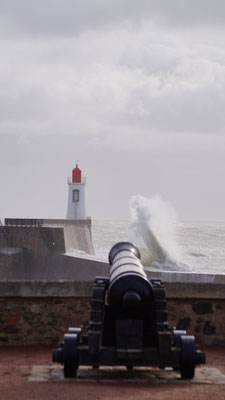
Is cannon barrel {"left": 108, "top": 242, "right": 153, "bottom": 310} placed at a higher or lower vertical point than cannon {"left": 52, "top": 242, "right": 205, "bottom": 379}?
higher

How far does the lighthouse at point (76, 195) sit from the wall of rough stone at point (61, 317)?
146 feet

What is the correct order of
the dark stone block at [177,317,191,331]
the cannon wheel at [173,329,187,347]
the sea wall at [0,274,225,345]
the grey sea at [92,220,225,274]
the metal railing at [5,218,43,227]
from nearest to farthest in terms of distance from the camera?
the cannon wheel at [173,329,187,347]
the sea wall at [0,274,225,345]
the dark stone block at [177,317,191,331]
the metal railing at [5,218,43,227]
the grey sea at [92,220,225,274]

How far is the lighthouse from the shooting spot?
2050 inches

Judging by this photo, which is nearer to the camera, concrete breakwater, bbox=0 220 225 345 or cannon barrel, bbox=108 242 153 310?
cannon barrel, bbox=108 242 153 310

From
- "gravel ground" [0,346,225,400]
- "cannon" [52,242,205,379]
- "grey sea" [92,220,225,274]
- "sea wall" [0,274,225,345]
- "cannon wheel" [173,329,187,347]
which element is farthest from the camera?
"grey sea" [92,220,225,274]

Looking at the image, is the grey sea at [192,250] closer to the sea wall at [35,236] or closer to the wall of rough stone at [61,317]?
the sea wall at [35,236]

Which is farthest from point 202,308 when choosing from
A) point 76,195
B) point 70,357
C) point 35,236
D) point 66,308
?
point 76,195

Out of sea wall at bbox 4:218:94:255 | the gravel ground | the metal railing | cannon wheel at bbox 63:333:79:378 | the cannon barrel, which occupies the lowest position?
the gravel ground

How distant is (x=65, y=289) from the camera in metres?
7.36

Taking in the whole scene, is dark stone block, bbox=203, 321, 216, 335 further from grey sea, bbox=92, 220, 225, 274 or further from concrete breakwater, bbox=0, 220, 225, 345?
grey sea, bbox=92, 220, 225, 274

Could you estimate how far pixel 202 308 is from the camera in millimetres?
7496

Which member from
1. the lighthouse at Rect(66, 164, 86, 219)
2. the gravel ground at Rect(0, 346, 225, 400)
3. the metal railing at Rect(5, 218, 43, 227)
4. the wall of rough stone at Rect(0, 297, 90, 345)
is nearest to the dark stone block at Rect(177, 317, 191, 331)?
the wall of rough stone at Rect(0, 297, 90, 345)

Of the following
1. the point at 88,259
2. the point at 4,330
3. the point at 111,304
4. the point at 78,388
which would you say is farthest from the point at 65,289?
the point at 88,259

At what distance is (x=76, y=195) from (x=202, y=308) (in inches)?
1764
